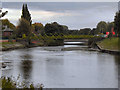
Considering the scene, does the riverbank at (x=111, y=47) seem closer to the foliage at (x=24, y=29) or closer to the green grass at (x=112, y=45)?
the green grass at (x=112, y=45)

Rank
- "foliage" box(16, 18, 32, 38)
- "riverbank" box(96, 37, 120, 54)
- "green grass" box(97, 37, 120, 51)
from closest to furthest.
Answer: "riverbank" box(96, 37, 120, 54), "green grass" box(97, 37, 120, 51), "foliage" box(16, 18, 32, 38)

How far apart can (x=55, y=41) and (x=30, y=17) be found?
60.6 ft

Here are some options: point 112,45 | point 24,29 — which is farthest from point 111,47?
point 24,29

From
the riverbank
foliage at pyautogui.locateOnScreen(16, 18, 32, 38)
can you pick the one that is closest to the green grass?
the riverbank

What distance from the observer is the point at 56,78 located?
83.4 feet

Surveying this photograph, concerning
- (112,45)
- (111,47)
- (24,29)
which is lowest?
(111,47)

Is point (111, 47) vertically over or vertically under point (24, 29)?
under

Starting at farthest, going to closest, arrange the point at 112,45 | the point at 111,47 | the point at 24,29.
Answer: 1. the point at 24,29
2. the point at 112,45
3. the point at 111,47

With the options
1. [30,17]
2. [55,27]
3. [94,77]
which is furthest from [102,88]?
[55,27]

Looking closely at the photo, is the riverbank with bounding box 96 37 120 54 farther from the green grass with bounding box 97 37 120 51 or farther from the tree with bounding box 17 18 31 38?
the tree with bounding box 17 18 31 38

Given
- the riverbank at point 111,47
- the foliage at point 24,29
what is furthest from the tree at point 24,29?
the riverbank at point 111,47

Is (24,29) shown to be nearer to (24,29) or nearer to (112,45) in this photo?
(24,29)

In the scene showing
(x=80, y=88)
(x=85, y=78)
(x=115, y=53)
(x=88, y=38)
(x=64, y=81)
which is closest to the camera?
(x=80, y=88)

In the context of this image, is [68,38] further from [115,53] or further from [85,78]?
[85,78]
